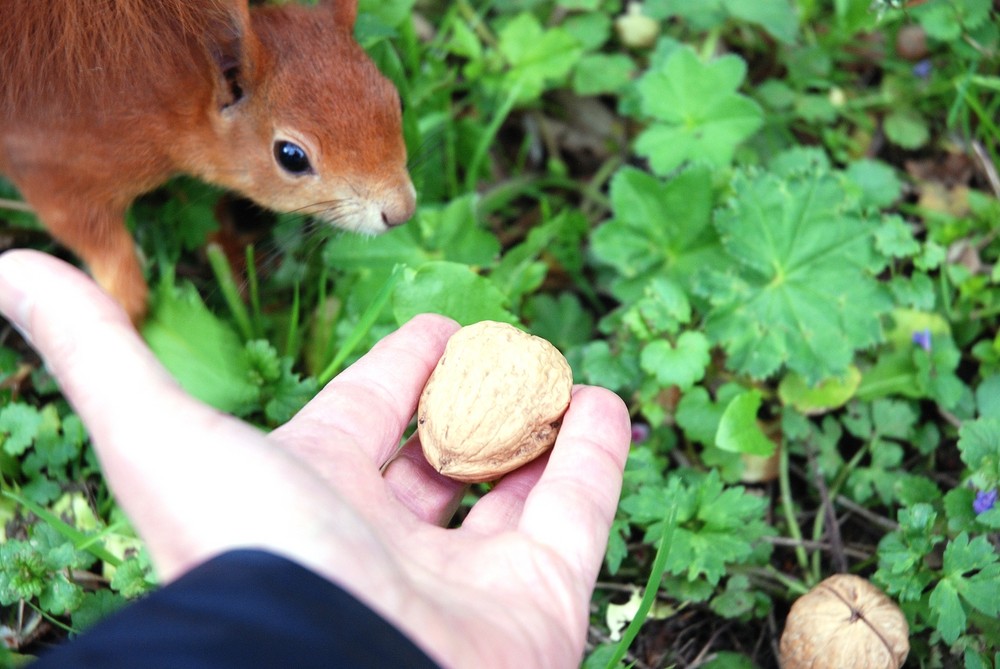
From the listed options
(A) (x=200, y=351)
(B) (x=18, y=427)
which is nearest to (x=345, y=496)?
(A) (x=200, y=351)

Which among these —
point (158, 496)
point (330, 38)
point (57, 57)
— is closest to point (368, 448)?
point (158, 496)

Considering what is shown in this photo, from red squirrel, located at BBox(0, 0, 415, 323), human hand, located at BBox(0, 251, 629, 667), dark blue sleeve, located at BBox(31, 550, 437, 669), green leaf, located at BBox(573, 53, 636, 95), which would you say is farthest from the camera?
green leaf, located at BBox(573, 53, 636, 95)

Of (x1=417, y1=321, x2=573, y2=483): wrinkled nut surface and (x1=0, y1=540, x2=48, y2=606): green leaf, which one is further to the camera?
(x1=0, y1=540, x2=48, y2=606): green leaf

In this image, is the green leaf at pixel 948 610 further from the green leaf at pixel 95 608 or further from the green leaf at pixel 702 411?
the green leaf at pixel 95 608

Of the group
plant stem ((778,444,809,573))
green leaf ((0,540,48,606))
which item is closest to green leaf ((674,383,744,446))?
plant stem ((778,444,809,573))

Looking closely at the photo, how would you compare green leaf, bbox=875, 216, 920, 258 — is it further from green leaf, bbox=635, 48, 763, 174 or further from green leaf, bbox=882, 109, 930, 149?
green leaf, bbox=882, 109, 930, 149

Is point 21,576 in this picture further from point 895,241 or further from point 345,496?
point 895,241

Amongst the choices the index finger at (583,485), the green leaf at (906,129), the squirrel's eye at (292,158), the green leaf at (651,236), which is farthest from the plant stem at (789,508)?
the squirrel's eye at (292,158)
